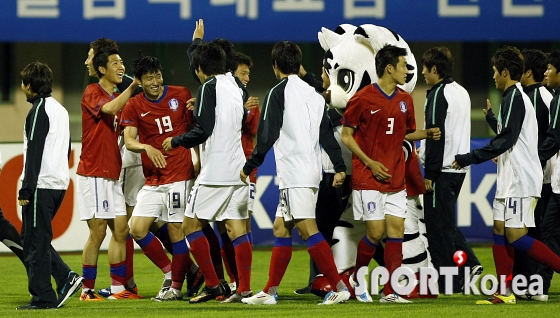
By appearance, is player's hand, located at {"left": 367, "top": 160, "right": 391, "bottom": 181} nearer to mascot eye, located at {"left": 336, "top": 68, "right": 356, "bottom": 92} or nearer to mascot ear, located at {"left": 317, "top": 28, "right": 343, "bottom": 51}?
mascot eye, located at {"left": 336, "top": 68, "right": 356, "bottom": 92}

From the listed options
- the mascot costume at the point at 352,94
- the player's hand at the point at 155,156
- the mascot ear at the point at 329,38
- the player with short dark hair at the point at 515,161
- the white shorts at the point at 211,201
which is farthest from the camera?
the mascot ear at the point at 329,38

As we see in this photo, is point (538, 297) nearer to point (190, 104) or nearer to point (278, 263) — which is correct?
point (278, 263)

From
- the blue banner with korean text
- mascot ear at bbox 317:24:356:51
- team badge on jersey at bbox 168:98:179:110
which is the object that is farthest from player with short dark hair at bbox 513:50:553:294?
the blue banner with korean text

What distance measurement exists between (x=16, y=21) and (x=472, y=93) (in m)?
5.95

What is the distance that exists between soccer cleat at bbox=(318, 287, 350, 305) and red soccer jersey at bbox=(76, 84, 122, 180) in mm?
1902

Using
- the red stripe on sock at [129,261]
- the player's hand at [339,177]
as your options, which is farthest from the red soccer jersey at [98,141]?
the player's hand at [339,177]

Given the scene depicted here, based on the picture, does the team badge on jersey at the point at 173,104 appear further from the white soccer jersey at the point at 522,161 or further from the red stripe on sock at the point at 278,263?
the white soccer jersey at the point at 522,161

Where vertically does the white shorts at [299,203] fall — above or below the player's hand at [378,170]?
below

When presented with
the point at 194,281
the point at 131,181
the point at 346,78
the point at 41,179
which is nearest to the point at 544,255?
the point at 346,78

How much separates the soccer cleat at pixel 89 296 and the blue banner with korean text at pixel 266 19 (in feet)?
15.3

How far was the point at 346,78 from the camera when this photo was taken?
25.0 feet

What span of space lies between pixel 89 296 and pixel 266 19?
5.15m

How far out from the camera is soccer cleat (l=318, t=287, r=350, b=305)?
6711 millimetres

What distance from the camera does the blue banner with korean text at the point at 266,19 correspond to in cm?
1138
